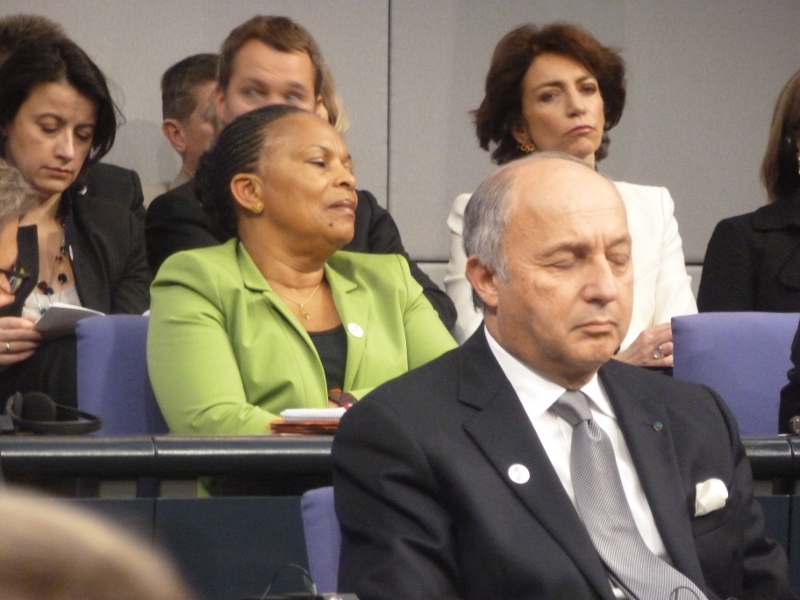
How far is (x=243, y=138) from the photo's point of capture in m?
2.90

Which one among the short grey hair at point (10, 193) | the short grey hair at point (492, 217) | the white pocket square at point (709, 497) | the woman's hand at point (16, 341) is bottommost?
the woman's hand at point (16, 341)

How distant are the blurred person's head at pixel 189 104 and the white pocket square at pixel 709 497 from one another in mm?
2367

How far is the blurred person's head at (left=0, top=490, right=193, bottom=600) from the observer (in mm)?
436

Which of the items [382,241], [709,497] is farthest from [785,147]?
[709,497]

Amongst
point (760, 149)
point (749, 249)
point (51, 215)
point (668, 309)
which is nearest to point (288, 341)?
point (51, 215)

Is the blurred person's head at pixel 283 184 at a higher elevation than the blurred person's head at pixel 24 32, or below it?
below

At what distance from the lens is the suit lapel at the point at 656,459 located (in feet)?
5.68

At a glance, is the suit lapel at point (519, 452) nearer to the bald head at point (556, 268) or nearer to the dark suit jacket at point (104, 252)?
the bald head at point (556, 268)

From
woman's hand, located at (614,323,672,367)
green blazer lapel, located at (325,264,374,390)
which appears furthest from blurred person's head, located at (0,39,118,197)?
woman's hand, located at (614,323,672,367)

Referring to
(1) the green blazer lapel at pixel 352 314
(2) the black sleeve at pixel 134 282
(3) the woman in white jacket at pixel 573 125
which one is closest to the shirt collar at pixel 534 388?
(1) the green blazer lapel at pixel 352 314

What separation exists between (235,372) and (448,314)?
2.61ft

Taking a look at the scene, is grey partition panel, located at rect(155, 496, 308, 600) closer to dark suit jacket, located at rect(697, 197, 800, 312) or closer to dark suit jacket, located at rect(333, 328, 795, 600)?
dark suit jacket, located at rect(333, 328, 795, 600)

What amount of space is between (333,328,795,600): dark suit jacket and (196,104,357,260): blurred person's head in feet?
3.09

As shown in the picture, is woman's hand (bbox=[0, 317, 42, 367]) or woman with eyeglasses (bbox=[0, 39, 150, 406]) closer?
woman's hand (bbox=[0, 317, 42, 367])
